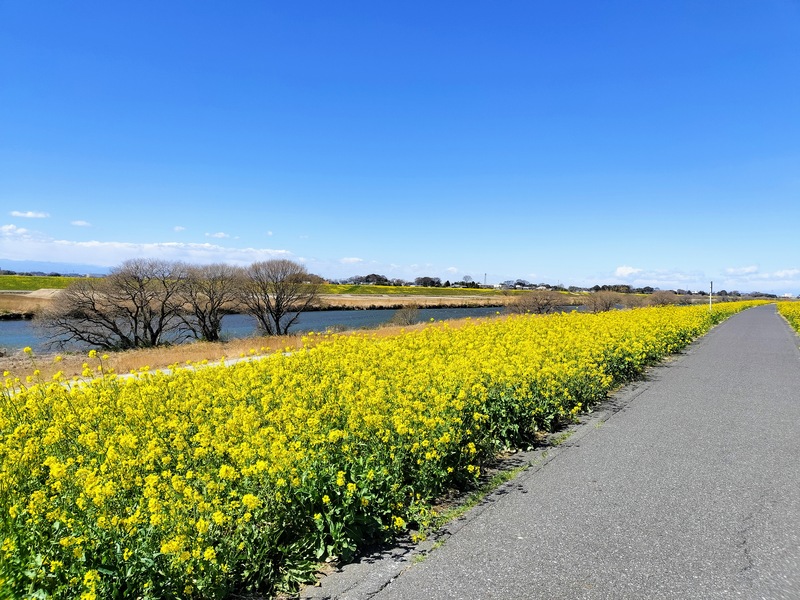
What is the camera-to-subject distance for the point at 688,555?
3.62m

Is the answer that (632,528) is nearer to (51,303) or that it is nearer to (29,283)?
(51,303)

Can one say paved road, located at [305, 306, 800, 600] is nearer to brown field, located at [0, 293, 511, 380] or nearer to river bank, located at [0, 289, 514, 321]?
brown field, located at [0, 293, 511, 380]

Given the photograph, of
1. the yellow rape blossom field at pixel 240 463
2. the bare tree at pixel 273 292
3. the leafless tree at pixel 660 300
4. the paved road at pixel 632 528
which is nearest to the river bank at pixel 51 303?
the bare tree at pixel 273 292

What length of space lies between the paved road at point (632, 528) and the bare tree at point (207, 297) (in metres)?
34.8

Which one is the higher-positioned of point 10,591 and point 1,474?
point 1,474

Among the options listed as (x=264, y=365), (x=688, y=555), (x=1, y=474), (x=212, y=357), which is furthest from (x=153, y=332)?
(x=688, y=555)

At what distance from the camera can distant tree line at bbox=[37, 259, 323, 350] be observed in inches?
1278

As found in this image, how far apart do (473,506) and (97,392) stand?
15.4 ft

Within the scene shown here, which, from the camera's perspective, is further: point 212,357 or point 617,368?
point 212,357

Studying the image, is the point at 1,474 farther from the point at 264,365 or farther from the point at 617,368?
the point at 617,368

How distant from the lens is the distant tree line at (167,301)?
32469 millimetres

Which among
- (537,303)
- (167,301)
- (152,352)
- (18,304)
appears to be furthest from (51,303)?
(537,303)

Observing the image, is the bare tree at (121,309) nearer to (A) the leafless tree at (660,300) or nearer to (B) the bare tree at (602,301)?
(B) the bare tree at (602,301)

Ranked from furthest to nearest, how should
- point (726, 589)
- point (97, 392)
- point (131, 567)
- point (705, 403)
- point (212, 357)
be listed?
point (212, 357)
point (705, 403)
point (97, 392)
point (726, 589)
point (131, 567)
